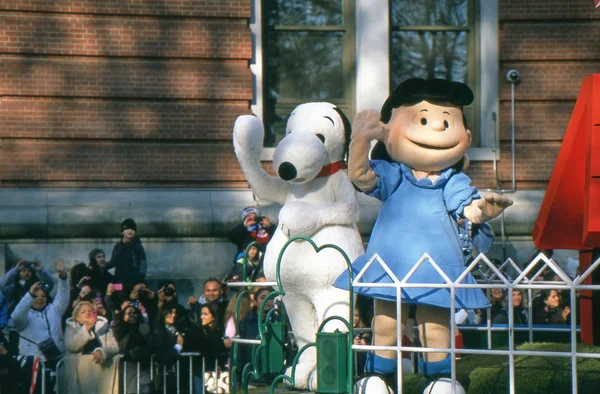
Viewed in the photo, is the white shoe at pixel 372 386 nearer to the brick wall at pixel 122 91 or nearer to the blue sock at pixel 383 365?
the blue sock at pixel 383 365

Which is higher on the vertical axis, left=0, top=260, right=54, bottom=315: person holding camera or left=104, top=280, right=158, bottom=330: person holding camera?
left=0, top=260, right=54, bottom=315: person holding camera

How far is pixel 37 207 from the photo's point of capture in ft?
43.4

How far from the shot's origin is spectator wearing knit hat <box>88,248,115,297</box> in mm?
11664

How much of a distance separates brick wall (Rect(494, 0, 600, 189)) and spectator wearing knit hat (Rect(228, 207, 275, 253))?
3.34 m

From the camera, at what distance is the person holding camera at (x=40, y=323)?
10.5 m

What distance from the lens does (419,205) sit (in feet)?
23.3

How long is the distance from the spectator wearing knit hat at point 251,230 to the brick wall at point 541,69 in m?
3.34

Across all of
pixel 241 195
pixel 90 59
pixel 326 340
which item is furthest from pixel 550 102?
pixel 326 340

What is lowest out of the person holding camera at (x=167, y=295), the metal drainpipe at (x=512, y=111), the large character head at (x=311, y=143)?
the person holding camera at (x=167, y=295)

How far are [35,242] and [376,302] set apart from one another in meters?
7.02

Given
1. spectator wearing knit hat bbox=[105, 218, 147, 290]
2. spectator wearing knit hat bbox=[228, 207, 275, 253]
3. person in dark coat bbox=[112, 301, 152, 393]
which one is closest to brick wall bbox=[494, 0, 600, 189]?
spectator wearing knit hat bbox=[228, 207, 275, 253]

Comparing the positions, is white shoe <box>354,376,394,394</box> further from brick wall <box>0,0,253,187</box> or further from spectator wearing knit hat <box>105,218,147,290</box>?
brick wall <box>0,0,253,187</box>

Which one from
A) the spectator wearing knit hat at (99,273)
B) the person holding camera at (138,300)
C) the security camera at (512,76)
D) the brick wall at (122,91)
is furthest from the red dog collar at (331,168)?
the security camera at (512,76)

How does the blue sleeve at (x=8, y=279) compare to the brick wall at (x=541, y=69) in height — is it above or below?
below
